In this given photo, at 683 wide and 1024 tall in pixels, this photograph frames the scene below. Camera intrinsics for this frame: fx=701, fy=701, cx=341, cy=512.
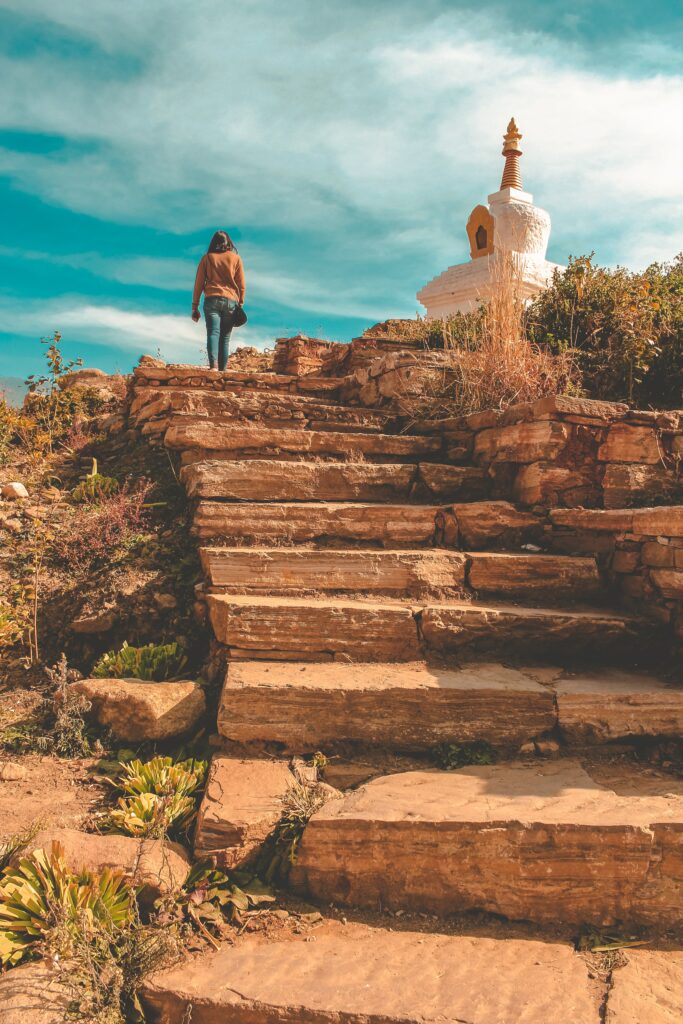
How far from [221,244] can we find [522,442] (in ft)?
16.3

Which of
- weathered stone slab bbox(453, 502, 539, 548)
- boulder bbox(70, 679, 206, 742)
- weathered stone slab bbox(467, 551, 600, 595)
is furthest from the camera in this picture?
weathered stone slab bbox(453, 502, 539, 548)

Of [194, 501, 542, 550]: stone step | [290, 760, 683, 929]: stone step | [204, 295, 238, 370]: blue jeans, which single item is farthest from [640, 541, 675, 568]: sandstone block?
[204, 295, 238, 370]: blue jeans

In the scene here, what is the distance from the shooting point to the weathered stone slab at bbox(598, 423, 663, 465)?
16.1ft

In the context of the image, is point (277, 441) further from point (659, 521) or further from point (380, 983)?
point (380, 983)

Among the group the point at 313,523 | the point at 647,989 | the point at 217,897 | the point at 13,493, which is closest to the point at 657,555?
the point at 313,523

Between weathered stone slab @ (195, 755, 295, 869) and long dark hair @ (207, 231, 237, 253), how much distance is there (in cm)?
655

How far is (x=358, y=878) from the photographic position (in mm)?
2857

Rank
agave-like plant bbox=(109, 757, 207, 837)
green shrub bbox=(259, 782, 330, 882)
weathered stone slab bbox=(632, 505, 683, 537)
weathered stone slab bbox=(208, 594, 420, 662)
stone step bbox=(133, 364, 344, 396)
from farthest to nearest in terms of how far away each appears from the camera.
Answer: stone step bbox=(133, 364, 344, 396)
weathered stone slab bbox=(632, 505, 683, 537)
weathered stone slab bbox=(208, 594, 420, 662)
agave-like plant bbox=(109, 757, 207, 837)
green shrub bbox=(259, 782, 330, 882)

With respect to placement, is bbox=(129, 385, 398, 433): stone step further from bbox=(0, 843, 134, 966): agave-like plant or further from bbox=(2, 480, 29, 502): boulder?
bbox=(0, 843, 134, 966): agave-like plant

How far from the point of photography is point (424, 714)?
137 inches

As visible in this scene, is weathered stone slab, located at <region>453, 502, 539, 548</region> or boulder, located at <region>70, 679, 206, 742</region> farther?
weathered stone slab, located at <region>453, 502, 539, 548</region>

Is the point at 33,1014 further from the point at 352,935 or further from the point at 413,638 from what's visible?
the point at 413,638

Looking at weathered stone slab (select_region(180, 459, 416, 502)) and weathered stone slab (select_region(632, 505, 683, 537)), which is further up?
weathered stone slab (select_region(180, 459, 416, 502))

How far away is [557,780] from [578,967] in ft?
2.62
